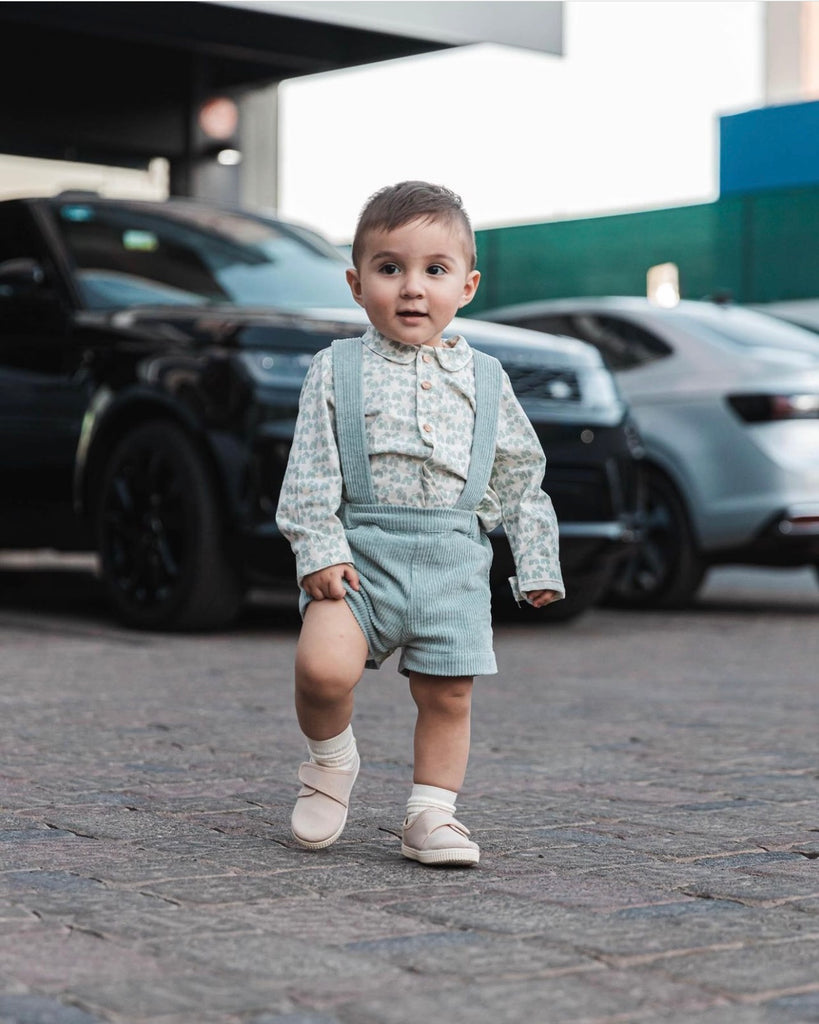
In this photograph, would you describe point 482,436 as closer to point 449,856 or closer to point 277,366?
point 449,856

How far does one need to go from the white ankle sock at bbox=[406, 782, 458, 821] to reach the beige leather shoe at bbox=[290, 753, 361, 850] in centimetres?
13

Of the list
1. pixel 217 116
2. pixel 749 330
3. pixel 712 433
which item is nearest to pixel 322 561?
pixel 712 433

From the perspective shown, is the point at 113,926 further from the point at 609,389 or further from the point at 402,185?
the point at 609,389

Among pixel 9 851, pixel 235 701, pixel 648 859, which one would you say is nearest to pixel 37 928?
pixel 9 851

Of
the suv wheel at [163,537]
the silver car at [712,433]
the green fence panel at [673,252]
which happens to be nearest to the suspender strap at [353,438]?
the suv wheel at [163,537]

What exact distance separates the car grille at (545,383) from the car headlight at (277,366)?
2.90 feet

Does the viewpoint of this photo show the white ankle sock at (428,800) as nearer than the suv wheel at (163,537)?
Yes

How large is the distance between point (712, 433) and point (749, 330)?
2.22 feet

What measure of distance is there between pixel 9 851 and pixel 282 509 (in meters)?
0.78

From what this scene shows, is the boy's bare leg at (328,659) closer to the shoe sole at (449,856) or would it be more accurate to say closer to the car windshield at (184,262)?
the shoe sole at (449,856)

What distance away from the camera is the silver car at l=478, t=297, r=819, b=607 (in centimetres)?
848

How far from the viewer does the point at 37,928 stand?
2.77m

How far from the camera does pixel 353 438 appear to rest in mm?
3408

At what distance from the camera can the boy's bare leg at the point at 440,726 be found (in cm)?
345
